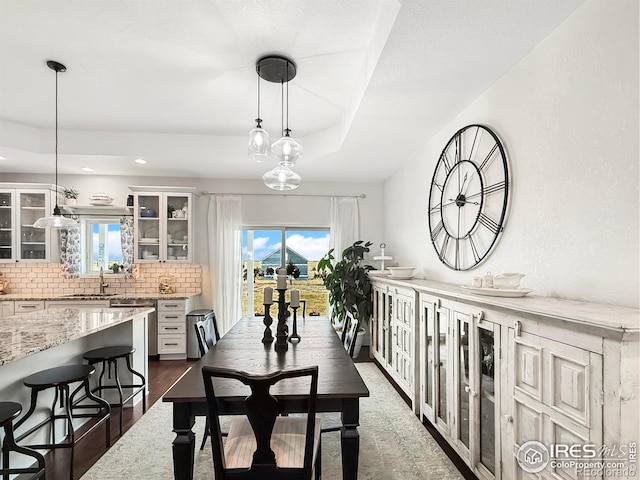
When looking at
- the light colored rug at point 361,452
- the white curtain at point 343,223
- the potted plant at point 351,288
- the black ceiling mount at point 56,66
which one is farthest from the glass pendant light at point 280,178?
the white curtain at point 343,223

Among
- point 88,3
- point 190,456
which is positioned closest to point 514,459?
point 190,456

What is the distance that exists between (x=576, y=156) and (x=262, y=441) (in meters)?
2.03

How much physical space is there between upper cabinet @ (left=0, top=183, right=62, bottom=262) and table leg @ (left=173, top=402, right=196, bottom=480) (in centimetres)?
455

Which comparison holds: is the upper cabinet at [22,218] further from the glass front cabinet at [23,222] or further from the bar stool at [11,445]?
the bar stool at [11,445]

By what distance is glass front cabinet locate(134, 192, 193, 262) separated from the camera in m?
4.94

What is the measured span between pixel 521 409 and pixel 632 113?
4.58 ft

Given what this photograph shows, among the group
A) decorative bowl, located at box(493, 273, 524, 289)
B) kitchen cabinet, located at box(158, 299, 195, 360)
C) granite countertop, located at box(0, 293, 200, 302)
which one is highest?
decorative bowl, located at box(493, 273, 524, 289)

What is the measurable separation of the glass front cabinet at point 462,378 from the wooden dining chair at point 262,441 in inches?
40.5

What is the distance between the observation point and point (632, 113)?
1.43m

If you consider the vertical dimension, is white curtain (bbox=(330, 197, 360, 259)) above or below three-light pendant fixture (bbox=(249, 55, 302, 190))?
below

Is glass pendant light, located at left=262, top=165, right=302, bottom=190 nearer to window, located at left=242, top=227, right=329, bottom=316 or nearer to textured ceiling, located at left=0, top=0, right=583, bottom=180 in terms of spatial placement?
textured ceiling, located at left=0, top=0, right=583, bottom=180

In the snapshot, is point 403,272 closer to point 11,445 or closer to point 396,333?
point 396,333

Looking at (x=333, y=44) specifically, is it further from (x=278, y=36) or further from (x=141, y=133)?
(x=141, y=133)

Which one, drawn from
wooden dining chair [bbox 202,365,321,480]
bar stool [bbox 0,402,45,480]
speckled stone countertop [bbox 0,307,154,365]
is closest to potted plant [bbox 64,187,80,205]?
speckled stone countertop [bbox 0,307,154,365]
